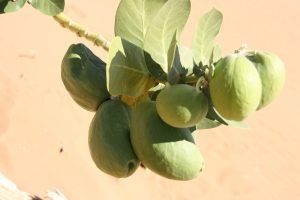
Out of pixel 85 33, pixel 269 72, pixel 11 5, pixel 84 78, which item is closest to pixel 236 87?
pixel 269 72

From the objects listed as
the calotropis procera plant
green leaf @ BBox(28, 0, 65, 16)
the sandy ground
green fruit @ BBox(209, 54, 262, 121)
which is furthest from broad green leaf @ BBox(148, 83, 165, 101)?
the sandy ground

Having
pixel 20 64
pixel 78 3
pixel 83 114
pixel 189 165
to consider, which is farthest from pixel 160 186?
pixel 189 165

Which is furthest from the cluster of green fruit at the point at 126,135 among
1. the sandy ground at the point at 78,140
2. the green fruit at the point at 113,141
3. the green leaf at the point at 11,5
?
the sandy ground at the point at 78,140

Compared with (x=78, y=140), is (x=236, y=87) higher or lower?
higher

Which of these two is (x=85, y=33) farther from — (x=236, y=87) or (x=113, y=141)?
(x=236, y=87)

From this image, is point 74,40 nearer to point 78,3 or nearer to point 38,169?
point 78,3

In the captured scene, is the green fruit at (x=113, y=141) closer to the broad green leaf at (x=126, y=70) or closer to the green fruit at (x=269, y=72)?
the broad green leaf at (x=126, y=70)
